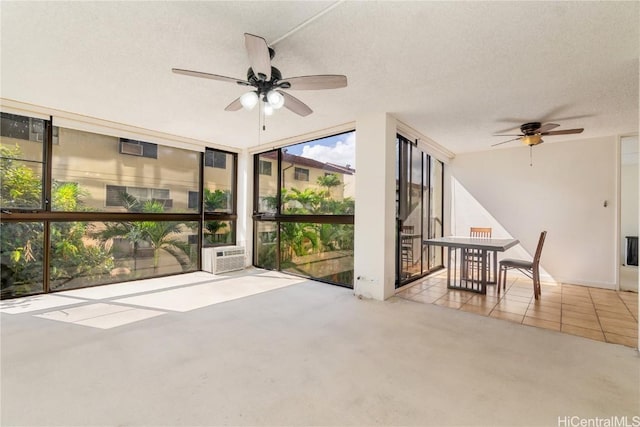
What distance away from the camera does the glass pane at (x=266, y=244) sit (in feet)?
18.4

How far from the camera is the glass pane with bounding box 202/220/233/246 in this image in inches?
219

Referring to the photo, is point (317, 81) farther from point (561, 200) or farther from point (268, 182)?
point (561, 200)

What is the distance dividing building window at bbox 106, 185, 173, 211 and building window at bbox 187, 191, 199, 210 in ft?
1.12

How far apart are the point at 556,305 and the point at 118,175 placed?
6461mm

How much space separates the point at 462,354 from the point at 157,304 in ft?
10.9

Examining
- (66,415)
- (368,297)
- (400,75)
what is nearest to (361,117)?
(400,75)

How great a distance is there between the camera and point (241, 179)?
598 centimetres

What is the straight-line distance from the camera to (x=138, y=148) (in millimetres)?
4617

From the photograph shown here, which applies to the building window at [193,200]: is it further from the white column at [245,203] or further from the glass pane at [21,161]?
the glass pane at [21,161]

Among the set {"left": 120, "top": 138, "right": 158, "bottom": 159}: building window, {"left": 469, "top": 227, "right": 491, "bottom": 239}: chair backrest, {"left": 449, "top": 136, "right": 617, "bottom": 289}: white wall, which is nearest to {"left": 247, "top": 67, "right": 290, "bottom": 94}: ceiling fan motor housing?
{"left": 120, "top": 138, "right": 158, "bottom": 159}: building window

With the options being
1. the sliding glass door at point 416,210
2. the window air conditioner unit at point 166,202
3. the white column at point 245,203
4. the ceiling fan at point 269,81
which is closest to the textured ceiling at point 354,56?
the ceiling fan at point 269,81

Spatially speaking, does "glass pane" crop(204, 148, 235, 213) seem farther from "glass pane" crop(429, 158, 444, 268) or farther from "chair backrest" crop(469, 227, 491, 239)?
"chair backrest" crop(469, 227, 491, 239)

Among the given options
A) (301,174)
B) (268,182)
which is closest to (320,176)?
(301,174)

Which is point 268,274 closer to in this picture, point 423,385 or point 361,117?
point 361,117
